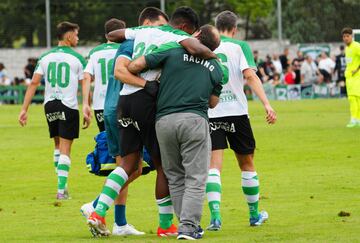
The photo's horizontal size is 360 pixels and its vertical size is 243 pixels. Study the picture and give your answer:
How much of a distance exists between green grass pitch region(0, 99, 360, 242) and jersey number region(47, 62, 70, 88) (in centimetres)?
156

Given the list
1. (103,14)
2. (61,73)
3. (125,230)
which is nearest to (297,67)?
(103,14)

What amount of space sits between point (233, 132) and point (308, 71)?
3538 centimetres

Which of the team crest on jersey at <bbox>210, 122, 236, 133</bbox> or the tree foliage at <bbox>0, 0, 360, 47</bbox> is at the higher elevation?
the team crest on jersey at <bbox>210, 122, 236, 133</bbox>

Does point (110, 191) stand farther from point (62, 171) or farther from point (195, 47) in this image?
point (62, 171)

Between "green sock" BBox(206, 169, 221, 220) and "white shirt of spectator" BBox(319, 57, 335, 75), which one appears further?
"white shirt of spectator" BBox(319, 57, 335, 75)

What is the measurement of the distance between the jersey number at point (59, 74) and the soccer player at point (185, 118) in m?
5.46

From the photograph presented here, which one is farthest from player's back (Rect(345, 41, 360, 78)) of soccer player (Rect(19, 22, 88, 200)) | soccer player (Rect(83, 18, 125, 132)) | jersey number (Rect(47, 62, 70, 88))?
soccer player (Rect(83, 18, 125, 132))

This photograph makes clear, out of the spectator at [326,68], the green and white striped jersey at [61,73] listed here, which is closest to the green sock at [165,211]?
the green and white striped jersey at [61,73]

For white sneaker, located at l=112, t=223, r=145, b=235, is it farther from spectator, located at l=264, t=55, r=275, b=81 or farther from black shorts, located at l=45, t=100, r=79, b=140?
spectator, located at l=264, t=55, r=275, b=81

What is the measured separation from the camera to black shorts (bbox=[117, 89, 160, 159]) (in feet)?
34.4

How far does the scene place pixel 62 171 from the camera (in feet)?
50.9

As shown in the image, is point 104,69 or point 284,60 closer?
point 104,69

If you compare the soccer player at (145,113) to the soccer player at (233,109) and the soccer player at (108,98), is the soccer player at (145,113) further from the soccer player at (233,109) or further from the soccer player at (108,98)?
the soccer player at (233,109)

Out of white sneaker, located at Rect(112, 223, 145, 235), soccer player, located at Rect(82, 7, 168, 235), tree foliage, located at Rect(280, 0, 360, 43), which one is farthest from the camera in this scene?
tree foliage, located at Rect(280, 0, 360, 43)
